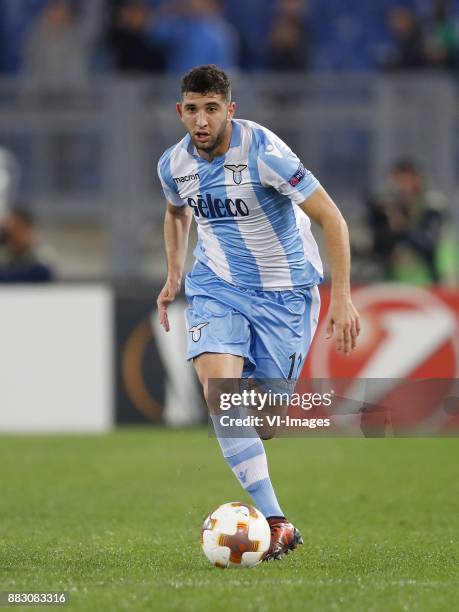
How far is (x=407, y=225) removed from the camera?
13.2m

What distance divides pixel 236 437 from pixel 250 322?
554 millimetres

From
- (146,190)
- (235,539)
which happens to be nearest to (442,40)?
(146,190)

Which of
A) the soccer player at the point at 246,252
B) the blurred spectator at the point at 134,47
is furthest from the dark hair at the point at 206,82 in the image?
the blurred spectator at the point at 134,47

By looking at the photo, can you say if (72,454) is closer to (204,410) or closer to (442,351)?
(204,410)

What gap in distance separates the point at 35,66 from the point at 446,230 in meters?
5.17

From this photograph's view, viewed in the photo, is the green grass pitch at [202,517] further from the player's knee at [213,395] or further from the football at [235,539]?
the player's knee at [213,395]

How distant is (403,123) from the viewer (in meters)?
13.9

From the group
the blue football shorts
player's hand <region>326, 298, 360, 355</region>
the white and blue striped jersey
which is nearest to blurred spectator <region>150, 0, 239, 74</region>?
the white and blue striped jersey

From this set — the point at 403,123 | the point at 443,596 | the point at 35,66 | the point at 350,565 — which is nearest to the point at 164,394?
the point at 403,123

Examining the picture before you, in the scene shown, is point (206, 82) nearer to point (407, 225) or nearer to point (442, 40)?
point (407, 225)

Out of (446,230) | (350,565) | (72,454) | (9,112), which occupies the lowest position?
(72,454)

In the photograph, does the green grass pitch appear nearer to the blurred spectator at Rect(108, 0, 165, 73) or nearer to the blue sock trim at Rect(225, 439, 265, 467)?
the blue sock trim at Rect(225, 439, 265, 467)

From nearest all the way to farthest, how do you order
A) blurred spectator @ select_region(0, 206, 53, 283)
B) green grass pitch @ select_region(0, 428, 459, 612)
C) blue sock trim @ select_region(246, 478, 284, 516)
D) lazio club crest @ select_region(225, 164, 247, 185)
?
green grass pitch @ select_region(0, 428, 459, 612), lazio club crest @ select_region(225, 164, 247, 185), blue sock trim @ select_region(246, 478, 284, 516), blurred spectator @ select_region(0, 206, 53, 283)

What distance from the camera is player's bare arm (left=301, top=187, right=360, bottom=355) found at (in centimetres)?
592
